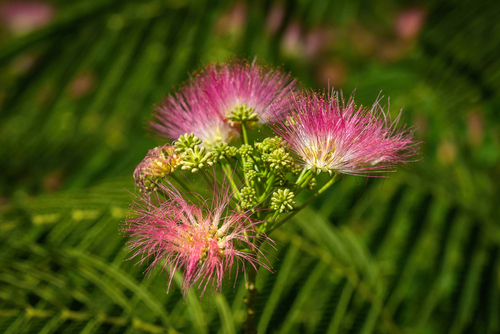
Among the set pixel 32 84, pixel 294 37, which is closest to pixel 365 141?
pixel 294 37

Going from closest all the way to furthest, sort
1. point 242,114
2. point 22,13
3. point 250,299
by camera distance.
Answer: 1. point 250,299
2. point 242,114
3. point 22,13

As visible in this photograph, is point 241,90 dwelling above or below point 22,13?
below

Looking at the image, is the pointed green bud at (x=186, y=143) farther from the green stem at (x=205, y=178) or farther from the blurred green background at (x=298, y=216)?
the blurred green background at (x=298, y=216)

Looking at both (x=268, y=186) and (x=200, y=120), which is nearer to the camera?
(x=268, y=186)

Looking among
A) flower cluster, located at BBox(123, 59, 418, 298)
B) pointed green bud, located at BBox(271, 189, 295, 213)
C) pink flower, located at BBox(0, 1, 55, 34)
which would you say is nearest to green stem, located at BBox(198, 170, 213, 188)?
flower cluster, located at BBox(123, 59, 418, 298)

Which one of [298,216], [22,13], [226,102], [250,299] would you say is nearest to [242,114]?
[226,102]

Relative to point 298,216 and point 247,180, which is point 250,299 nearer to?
point 247,180

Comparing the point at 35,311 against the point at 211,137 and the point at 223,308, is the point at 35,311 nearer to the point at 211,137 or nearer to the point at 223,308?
the point at 223,308

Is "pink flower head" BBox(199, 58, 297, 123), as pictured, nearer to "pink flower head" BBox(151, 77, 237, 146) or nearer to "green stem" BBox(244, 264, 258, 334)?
"pink flower head" BBox(151, 77, 237, 146)
